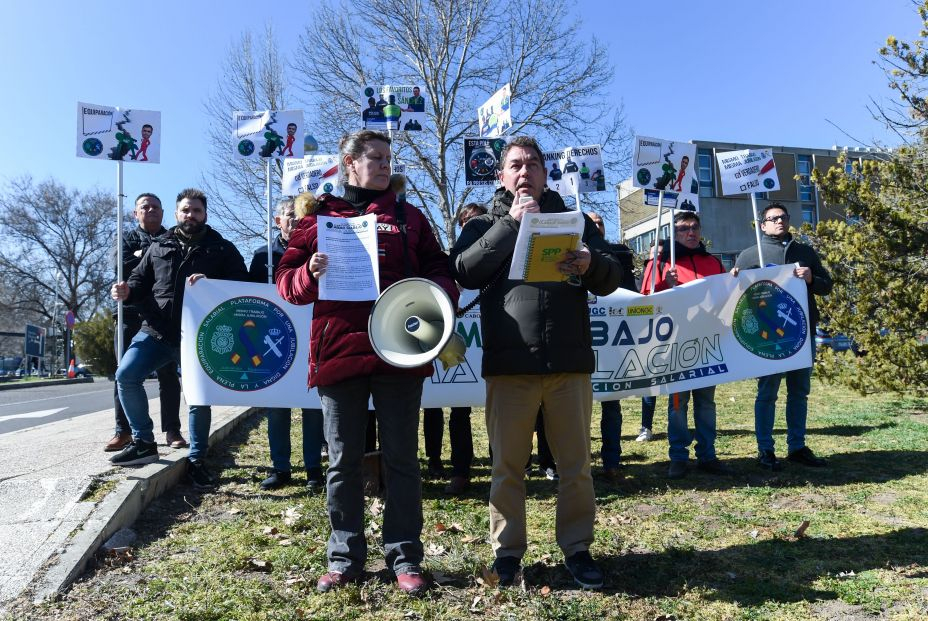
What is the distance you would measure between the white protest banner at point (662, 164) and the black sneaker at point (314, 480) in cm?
414

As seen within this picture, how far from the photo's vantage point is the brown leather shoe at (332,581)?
305cm

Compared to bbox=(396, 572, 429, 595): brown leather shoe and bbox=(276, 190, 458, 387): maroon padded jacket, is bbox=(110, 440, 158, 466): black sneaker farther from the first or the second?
bbox=(396, 572, 429, 595): brown leather shoe

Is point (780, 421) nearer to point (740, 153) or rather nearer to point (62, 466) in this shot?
point (740, 153)

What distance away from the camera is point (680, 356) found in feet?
18.6

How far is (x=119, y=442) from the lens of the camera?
5.39 m

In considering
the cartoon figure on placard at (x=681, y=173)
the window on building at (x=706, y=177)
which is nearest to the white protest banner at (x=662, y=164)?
the cartoon figure on placard at (x=681, y=173)

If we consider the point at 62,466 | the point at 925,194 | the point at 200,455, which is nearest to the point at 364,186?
the point at 200,455

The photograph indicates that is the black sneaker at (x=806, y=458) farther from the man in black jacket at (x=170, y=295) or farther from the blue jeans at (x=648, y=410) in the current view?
the man in black jacket at (x=170, y=295)

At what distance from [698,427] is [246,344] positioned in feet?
12.5

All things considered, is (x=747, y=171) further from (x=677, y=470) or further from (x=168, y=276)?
(x=168, y=276)

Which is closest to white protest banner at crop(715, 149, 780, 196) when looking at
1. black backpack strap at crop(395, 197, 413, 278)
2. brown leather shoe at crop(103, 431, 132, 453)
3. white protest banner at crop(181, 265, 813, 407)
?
white protest banner at crop(181, 265, 813, 407)

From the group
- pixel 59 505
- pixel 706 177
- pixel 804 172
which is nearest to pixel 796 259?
pixel 59 505

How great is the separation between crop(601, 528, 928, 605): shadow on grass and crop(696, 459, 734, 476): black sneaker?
1.61 m

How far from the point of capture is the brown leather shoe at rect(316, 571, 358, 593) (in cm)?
305
